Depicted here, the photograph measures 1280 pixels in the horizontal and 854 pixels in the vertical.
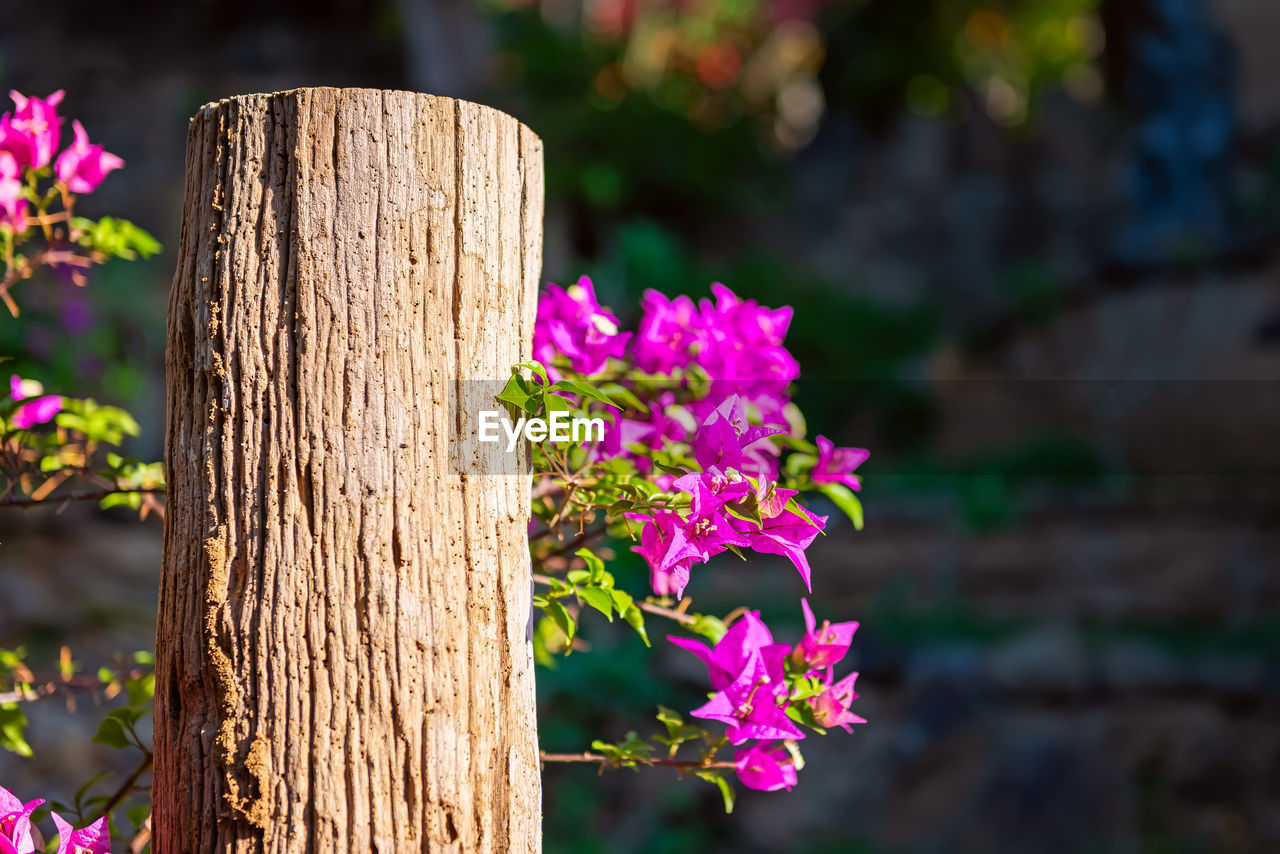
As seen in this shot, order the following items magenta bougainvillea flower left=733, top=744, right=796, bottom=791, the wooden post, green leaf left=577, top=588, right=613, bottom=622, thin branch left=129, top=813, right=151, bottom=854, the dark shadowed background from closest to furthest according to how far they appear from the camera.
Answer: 1. the wooden post
2. green leaf left=577, top=588, right=613, bottom=622
3. magenta bougainvillea flower left=733, top=744, right=796, bottom=791
4. thin branch left=129, top=813, right=151, bottom=854
5. the dark shadowed background

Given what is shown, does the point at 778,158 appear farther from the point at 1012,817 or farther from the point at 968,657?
the point at 1012,817

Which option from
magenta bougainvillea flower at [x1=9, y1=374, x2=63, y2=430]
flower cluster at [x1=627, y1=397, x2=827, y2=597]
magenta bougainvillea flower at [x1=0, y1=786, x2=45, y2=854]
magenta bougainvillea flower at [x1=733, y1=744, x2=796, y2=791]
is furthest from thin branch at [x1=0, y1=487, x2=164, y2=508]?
magenta bougainvillea flower at [x1=733, y1=744, x2=796, y2=791]

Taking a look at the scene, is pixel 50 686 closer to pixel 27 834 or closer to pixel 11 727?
pixel 11 727

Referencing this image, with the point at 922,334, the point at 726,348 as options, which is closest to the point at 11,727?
the point at 726,348

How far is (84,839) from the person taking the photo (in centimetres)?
124

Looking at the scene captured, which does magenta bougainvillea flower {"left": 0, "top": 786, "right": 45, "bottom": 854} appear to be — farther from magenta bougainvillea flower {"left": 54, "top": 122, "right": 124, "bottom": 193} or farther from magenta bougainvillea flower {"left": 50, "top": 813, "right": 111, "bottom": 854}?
magenta bougainvillea flower {"left": 54, "top": 122, "right": 124, "bottom": 193}

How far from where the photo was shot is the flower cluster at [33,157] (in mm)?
1563

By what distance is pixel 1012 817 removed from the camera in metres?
4.60

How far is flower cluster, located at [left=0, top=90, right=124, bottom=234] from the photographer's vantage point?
1.56 meters

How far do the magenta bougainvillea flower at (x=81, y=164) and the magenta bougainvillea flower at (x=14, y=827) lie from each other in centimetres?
89

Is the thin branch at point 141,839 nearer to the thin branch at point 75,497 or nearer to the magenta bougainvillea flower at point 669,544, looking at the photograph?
the thin branch at point 75,497

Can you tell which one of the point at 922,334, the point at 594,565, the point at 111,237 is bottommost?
the point at 594,565

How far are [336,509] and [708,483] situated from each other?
421mm

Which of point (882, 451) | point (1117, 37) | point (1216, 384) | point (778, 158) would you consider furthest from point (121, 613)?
point (1117, 37)
